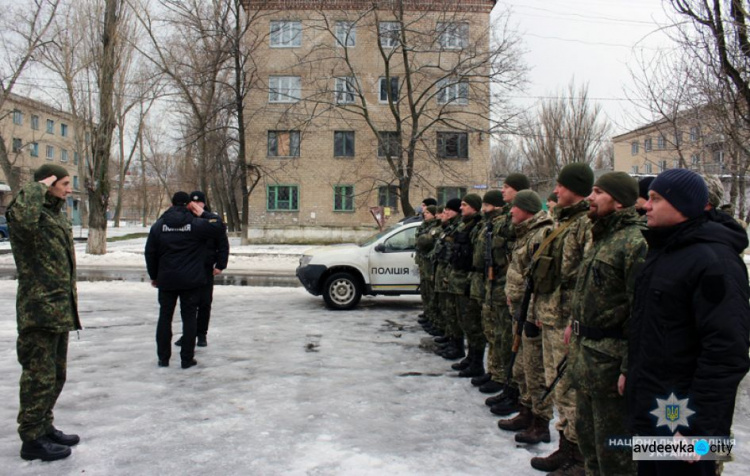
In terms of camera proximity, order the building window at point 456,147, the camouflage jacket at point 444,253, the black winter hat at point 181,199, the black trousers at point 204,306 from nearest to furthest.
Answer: the black winter hat at point 181,199 < the camouflage jacket at point 444,253 < the black trousers at point 204,306 < the building window at point 456,147

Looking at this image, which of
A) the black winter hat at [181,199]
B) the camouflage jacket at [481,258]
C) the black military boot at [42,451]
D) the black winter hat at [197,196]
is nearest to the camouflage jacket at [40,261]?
the black military boot at [42,451]

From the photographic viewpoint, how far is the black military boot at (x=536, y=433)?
4328 millimetres

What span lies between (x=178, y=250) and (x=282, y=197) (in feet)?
87.2

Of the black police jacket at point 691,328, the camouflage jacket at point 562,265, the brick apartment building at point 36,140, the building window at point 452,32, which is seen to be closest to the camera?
the black police jacket at point 691,328

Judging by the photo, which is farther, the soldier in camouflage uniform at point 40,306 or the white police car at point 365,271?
the white police car at point 365,271

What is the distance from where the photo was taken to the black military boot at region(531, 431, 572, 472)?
12.6 feet

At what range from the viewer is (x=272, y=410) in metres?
4.97

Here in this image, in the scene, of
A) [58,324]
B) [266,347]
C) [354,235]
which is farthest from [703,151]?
[354,235]

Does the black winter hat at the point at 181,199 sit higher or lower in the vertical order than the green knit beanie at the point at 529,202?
higher

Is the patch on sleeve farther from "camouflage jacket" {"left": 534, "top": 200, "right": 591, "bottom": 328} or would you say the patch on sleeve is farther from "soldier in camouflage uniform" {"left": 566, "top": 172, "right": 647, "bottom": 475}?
"camouflage jacket" {"left": 534, "top": 200, "right": 591, "bottom": 328}

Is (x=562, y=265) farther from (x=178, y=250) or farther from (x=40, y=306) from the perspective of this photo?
(x=178, y=250)

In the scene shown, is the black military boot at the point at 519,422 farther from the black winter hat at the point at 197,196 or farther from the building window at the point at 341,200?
the building window at the point at 341,200

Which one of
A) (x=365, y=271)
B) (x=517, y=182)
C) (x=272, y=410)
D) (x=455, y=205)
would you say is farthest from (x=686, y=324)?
(x=365, y=271)

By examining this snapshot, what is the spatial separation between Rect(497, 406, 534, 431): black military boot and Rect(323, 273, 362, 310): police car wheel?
605 cm
